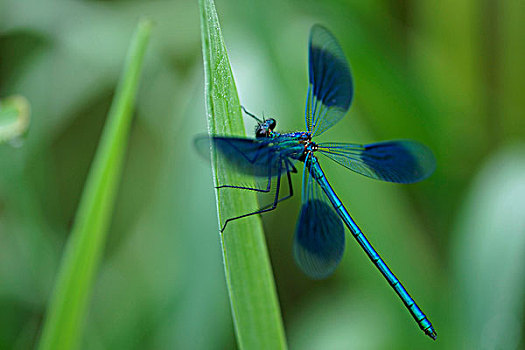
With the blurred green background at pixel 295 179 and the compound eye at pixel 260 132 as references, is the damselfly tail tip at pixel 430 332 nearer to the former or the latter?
the blurred green background at pixel 295 179

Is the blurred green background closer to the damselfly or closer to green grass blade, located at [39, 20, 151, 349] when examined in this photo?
the damselfly

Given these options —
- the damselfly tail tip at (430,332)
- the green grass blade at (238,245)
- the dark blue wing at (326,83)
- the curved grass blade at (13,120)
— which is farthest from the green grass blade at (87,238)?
the damselfly tail tip at (430,332)

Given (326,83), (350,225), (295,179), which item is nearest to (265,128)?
(326,83)

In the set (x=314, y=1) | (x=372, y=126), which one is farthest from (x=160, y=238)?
(x=314, y=1)

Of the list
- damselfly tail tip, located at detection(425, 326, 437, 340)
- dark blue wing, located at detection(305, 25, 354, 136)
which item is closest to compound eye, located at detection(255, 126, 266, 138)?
dark blue wing, located at detection(305, 25, 354, 136)

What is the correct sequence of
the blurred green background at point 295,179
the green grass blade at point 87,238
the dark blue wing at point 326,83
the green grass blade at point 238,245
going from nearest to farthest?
the green grass blade at point 238,245
the green grass blade at point 87,238
the dark blue wing at point 326,83
the blurred green background at point 295,179

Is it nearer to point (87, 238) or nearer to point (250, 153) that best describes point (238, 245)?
point (250, 153)

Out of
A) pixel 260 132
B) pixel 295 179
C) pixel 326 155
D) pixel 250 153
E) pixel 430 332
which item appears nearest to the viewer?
pixel 250 153
